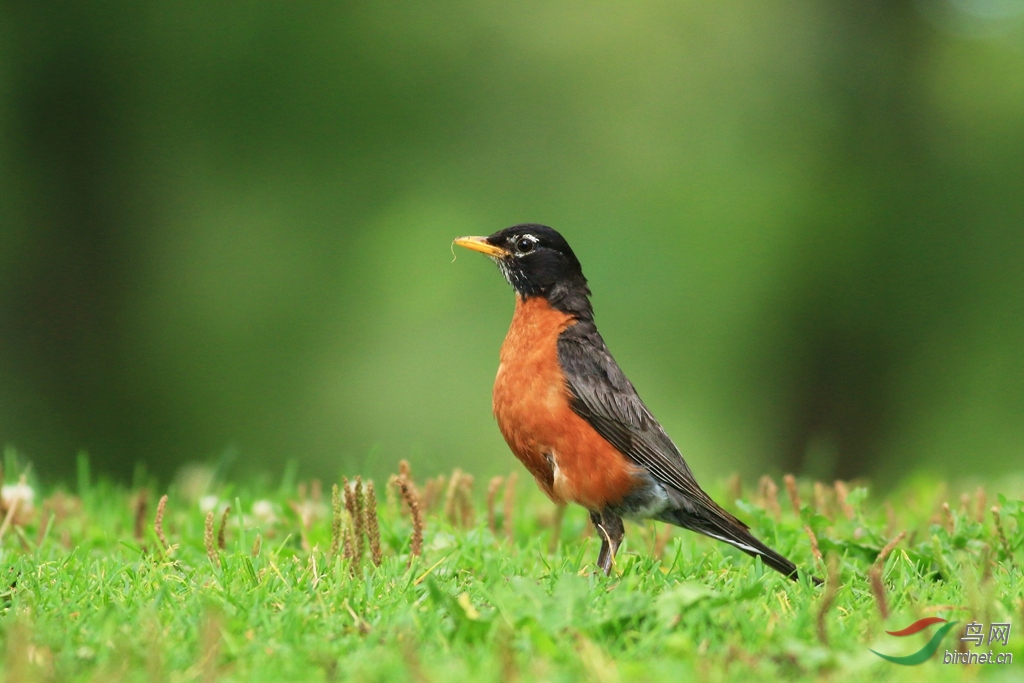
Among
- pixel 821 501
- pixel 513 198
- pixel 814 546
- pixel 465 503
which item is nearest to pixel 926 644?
pixel 814 546

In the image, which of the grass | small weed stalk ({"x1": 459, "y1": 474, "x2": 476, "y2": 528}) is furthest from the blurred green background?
the grass

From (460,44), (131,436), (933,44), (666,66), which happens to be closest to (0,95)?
(131,436)

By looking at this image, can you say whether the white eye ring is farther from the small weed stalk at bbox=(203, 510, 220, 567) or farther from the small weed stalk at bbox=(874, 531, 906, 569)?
the small weed stalk at bbox=(874, 531, 906, 569)

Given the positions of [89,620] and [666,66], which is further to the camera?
[666,66]

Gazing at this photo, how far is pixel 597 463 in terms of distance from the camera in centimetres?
481

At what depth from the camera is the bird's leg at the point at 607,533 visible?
15.1 ft

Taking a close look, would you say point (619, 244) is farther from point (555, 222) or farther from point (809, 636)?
point (809, 636)

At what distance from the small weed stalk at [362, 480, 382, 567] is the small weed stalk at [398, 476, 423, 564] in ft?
0.49

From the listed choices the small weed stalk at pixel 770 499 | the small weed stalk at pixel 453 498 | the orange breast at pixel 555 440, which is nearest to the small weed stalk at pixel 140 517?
the small weed stalk at pixel 453 498

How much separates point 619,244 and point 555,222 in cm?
99

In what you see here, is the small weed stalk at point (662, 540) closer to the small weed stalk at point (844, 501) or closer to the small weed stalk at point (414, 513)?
the small weed stalk at point (844, 501)

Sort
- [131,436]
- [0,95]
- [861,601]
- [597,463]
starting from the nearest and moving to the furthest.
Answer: [861,601] → [597,463] → [0,95] → [131,436]

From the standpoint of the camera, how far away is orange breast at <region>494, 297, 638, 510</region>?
4.78m

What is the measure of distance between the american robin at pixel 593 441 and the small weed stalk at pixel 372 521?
0.88 metres
